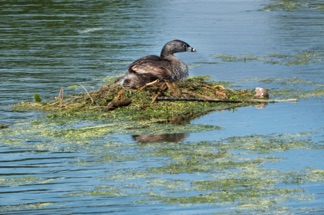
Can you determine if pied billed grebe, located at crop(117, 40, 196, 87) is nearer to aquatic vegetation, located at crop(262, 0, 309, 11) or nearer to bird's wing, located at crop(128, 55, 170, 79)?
bird's wing, located at crop(128, 55, 170, 79)

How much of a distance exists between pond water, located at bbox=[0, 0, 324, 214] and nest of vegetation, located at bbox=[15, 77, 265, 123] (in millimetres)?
348

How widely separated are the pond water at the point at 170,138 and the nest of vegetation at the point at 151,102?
0.35 metres

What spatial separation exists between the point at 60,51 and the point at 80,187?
1166cm

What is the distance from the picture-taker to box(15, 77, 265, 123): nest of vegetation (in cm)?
1483

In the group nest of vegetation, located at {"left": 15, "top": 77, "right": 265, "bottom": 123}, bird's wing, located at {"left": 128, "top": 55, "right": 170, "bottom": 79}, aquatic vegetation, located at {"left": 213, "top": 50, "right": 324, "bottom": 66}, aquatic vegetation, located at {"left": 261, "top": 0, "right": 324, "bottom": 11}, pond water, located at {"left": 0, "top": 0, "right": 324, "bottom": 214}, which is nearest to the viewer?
pond water, located at {"left": 0, "top": 0, "right": 324, "bottom": 214}

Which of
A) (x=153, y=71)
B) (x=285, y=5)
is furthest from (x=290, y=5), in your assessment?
(x=153, y=71)

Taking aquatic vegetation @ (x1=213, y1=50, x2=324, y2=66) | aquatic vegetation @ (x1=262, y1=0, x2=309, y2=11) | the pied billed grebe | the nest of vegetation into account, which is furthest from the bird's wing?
aquatic vegetation @ (x1=262, y1=0, x2=309, y2=11)

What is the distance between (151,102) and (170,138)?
6.59 feet

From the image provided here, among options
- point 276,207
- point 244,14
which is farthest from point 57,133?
point 244,14

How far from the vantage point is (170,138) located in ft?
43.4

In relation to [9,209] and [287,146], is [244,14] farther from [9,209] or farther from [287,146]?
[9,209]

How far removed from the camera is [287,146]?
1253 cm

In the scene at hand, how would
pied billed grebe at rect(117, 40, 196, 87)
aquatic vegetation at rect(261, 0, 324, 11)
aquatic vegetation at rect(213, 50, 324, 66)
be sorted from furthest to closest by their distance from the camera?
aquatic vegetation at rect(261, 0, 324, 11)
aquatic vegetation at rect(213, 50, 324, 66)
pied billed grebe at rect(117, 40, 196, 87)

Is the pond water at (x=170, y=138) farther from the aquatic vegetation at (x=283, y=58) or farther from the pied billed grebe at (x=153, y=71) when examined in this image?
the pied billed grebe at (x=153, y=71)
